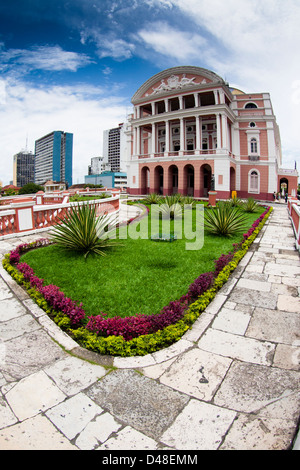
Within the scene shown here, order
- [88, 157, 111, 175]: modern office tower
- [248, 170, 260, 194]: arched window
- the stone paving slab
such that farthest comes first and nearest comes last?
[88, 157, 111, 175]: modern office tower, [248, 170, 260, 194]: arched window, the stone paving slab

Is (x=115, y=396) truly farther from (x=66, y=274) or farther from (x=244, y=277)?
(x=244, y=277)

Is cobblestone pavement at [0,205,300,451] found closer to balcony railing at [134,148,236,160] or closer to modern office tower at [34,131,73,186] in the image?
balcony railing at [134,148,236,160]

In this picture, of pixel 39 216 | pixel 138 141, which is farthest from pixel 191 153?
pixel 39 216

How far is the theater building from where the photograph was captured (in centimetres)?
2639

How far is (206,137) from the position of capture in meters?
31.5

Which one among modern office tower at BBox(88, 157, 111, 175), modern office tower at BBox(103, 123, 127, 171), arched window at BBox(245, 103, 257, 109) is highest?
modern office tower at BBox(103, 123, 127, 171)

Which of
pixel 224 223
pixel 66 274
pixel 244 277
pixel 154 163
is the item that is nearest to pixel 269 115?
pixel 154 163

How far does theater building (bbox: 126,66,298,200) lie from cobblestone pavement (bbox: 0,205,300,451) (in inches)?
942

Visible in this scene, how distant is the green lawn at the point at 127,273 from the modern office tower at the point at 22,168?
160112mm

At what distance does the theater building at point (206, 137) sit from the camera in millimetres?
26391

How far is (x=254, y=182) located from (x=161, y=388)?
98.3ft

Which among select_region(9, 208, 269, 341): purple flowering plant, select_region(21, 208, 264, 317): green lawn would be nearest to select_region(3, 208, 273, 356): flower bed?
→ select_region(9, 208, 269, 341): purple flowering plant

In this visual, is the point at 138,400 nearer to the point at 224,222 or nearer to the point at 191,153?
the point at 224,222

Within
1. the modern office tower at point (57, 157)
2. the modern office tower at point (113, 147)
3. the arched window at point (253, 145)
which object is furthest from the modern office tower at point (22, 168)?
the arched window at point (253, 145)
